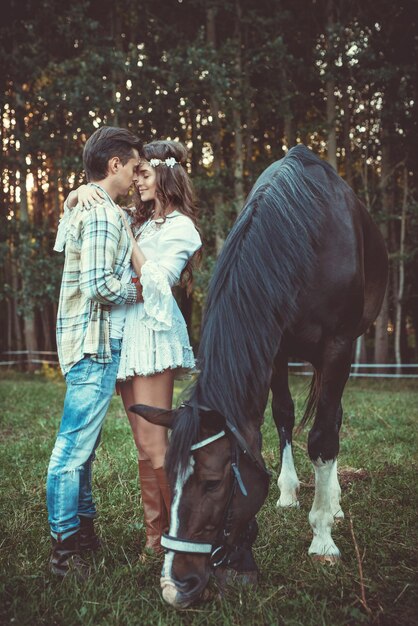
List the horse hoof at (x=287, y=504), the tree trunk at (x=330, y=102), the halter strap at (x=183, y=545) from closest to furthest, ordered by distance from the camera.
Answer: the halter strap at (x=183, y=545)
the horse hoof at (x=287, y=504)
the tree trunk at (x=330, y=102)

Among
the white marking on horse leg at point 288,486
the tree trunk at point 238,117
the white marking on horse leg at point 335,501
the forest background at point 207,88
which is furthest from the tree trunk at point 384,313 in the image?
the white marking on horse leg at point 335,501

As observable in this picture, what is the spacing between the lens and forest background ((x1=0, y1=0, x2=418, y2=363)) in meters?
12.3

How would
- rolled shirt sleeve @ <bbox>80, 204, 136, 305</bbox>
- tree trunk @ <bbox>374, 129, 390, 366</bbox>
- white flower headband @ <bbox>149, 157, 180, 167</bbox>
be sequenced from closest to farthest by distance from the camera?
1. rolled shirt sleeve @ <bbox>80, 204, 136, 305</bbox>
2. white flower headband @ <bbox>149, 157, 180, 167</bbox>
3. tree trunk @ <bbox>374, 129, 390, 366</bbox>

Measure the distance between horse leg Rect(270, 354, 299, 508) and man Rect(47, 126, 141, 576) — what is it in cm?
128

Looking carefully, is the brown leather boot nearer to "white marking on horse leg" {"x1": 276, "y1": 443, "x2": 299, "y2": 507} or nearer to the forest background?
"white marking on horse leg" {"x1": 276, "y1": 443, "x2": 299, "y2": 507}

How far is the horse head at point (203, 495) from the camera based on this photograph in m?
2.00

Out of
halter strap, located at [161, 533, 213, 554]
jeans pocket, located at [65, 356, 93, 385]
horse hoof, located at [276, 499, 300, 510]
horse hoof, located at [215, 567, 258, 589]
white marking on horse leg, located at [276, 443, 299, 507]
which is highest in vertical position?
jeans pocket, located at [65, 356, 93, 385]

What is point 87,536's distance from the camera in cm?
275

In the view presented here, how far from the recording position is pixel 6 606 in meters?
2.21

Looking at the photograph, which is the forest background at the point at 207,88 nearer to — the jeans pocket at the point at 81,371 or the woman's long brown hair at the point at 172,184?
the woman's long brown hair at the point at 172,184

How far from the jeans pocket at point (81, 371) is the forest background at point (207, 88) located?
959 cm

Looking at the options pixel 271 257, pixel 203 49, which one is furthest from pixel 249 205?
pixel 203 49

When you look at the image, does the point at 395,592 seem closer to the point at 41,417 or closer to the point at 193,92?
the point at 41,417

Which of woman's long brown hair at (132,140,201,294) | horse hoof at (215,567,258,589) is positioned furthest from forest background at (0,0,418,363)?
horse hoof at (215,567,258,589)
